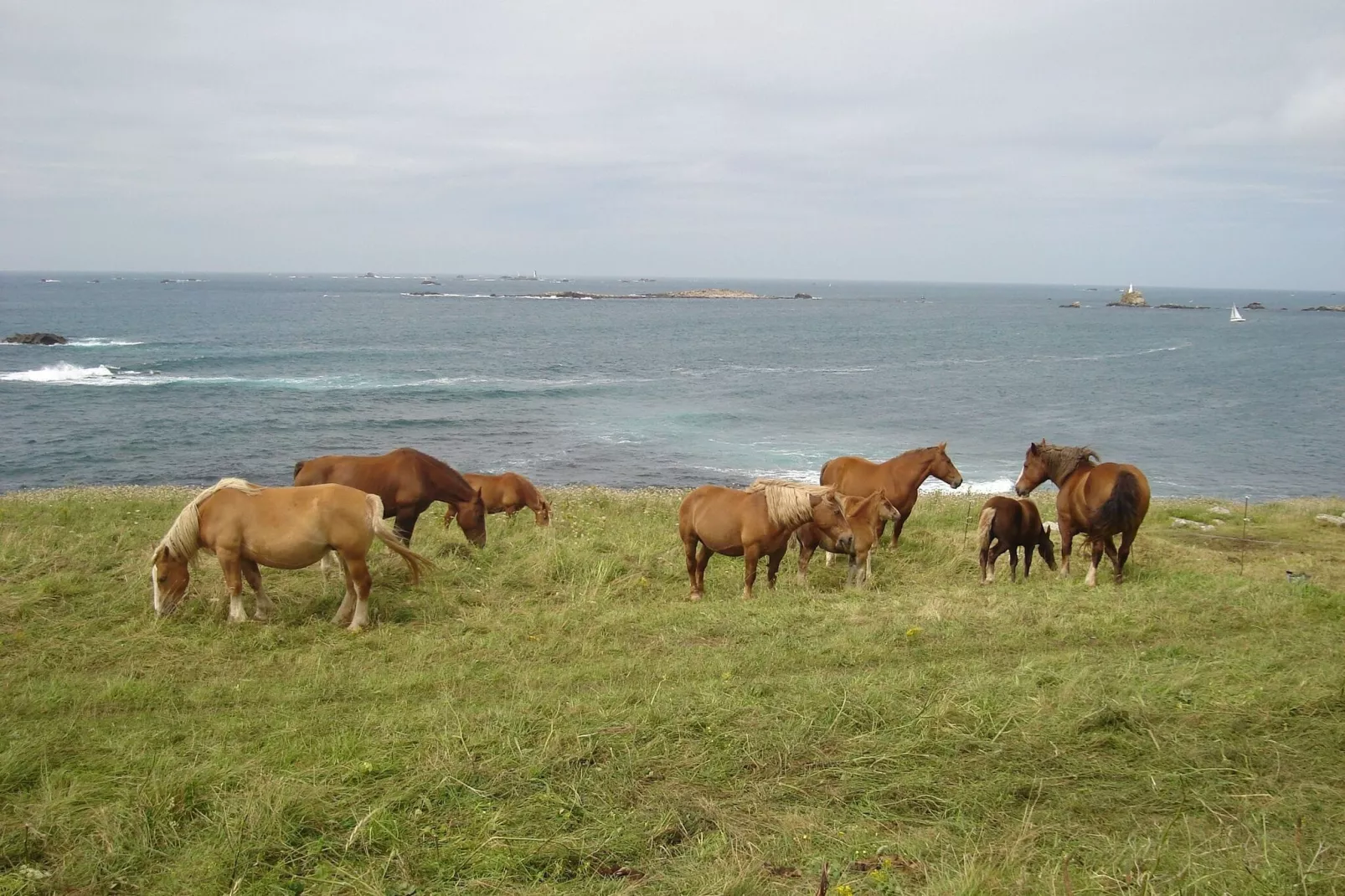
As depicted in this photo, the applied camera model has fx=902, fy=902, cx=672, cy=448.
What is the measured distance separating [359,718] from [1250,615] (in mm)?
8947

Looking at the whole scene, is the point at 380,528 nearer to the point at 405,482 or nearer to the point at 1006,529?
the point at 405,482

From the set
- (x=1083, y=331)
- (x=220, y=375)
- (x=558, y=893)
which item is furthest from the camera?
(x=1083, y=331)

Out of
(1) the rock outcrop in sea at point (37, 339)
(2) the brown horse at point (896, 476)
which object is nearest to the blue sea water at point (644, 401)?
(1) the rock outcrop in sea at point (37, 339)

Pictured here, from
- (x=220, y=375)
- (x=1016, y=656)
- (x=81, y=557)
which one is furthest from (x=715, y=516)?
(x=220, y=375)

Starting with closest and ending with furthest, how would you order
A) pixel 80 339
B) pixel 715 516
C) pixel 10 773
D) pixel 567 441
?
pixel 10 773 < pixel 715 516 < pixel 567 441 < pixel 80 339

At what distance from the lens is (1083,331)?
11756cm

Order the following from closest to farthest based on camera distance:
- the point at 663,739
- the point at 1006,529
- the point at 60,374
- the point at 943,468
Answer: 1. the point at 663,739
2. the point at 1006,529
3. the point at 943,468
4. the point at 60,374

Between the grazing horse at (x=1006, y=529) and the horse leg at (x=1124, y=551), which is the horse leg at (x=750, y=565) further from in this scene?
the horse leg at (x=1124, y=551)

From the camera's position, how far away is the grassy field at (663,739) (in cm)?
491

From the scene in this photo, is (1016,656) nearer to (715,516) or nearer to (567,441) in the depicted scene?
(715,516)

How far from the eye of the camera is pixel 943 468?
14.8 metres

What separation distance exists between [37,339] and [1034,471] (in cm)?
8321

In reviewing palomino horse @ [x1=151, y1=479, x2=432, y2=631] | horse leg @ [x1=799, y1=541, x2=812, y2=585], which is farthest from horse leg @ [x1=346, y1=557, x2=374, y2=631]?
Answer: horse leg @ [x1=799, y1=541, x2=812, y2=585]

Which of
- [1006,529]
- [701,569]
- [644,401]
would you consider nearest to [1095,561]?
[1006,529]
